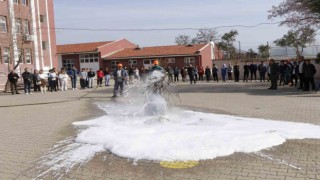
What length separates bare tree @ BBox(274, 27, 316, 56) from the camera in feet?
88.6

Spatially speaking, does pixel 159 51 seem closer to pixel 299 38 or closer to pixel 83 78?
pixel 299 38

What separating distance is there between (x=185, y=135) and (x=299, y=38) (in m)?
31.9

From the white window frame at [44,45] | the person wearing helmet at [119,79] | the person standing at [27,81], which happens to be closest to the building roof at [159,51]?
the white window frame at [44,45]

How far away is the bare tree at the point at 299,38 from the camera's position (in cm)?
2701

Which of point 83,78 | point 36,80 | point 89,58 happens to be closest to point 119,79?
point 36,80

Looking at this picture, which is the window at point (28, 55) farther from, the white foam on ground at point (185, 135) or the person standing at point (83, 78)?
the white foam on ground at point (185, 135)

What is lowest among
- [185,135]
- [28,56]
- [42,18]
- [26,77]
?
[185,135]

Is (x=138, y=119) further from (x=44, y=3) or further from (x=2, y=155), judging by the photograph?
(x=44, y=3)

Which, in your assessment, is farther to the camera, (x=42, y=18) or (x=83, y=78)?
(x=42, y=18)

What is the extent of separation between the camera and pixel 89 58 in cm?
6019

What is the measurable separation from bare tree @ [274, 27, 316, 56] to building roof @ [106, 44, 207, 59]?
1140cm

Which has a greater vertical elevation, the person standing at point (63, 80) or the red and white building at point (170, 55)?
the red and white building at point (170, 55)

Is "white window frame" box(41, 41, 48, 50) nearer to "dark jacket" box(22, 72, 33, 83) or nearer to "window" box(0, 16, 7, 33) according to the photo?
"window" box(0, 16, 7, 33)

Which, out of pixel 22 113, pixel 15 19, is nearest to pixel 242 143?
pixel 22 113
